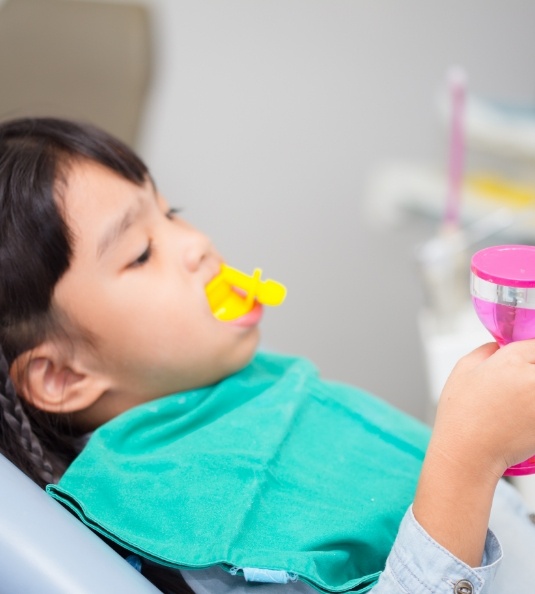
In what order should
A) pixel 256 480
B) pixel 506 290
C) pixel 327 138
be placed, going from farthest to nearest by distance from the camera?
pixel 327 138 → pixel 256 480 → pixel 506 290

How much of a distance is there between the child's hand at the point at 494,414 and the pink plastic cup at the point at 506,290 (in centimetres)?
2

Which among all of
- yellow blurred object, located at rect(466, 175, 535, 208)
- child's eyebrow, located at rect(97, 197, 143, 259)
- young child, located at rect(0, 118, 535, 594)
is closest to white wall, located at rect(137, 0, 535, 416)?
yellow blurred object, located at rect(466, 175, 535, 208)

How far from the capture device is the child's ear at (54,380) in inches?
32.2

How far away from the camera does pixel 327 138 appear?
2.08 meters

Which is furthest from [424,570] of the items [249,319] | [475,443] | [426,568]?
[249,319]

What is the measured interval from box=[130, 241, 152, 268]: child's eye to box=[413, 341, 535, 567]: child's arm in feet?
1.15

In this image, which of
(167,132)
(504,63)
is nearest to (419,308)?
(504,63)

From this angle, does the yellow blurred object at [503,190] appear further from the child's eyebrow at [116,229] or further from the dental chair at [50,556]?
the dental chair at [50,556]

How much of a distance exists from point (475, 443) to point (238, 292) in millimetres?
366

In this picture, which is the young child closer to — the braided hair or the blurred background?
the braided hair

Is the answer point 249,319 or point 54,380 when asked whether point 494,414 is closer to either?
point 249,319

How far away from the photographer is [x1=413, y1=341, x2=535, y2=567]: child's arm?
62cm

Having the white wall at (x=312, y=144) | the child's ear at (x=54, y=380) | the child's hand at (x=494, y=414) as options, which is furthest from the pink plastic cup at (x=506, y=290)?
the white wall at (x=312, y=144)

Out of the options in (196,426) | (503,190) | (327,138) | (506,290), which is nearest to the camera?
(506,290)
